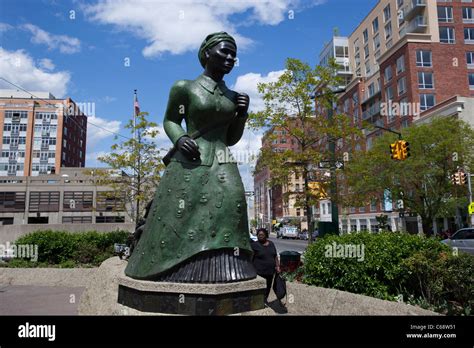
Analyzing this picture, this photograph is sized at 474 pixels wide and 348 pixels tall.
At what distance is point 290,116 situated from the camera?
1599 centimetres

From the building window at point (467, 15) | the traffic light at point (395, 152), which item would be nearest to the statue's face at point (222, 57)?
the traffic light at point (395, 152)

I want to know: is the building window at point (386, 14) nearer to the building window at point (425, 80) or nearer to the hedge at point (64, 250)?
the building window at point (425, 80)

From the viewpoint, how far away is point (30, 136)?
72750mm

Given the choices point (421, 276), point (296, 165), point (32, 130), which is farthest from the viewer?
point (32, 130)

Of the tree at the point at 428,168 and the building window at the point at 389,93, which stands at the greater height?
the building window at the point at 389,93

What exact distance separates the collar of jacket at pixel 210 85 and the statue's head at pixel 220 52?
6.0 inches

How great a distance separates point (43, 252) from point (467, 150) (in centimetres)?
2671

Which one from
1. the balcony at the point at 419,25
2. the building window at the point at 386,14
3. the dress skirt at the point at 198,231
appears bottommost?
the dress skirt at the point at 198,231

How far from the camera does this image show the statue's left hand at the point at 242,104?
16.0 feet

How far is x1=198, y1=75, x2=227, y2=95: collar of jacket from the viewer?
15.7 ft

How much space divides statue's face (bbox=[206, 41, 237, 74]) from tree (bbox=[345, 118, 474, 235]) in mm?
21967

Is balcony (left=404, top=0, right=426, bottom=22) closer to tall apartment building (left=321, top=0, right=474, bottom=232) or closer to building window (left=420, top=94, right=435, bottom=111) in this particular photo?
tall apartment building (left=321, top=0, right=474, bottom=232)

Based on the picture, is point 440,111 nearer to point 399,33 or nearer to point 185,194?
point 399,33
